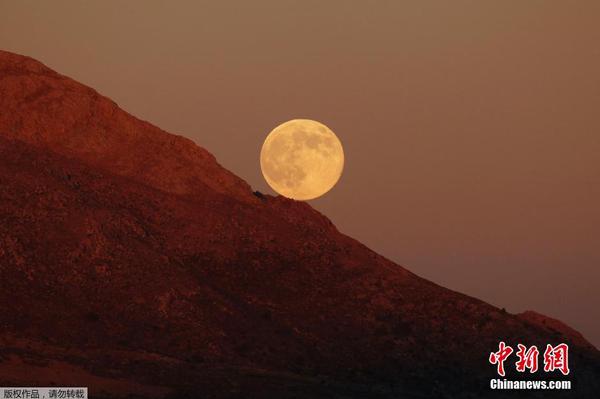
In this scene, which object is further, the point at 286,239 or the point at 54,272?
the point at 286,239

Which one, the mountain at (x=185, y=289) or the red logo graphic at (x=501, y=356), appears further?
the red logo graphic at (x=501, y=356)

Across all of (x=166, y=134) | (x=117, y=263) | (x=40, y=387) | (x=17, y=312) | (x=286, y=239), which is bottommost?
(x=40, y=387)

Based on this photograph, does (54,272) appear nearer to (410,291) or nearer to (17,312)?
(17,312)

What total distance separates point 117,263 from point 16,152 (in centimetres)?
1201

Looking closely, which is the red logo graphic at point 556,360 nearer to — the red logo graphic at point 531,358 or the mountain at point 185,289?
the red logo graphic at point 531,358

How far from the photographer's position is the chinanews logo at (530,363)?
209ft

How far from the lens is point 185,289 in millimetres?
61406

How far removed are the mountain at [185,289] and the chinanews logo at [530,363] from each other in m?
0.69

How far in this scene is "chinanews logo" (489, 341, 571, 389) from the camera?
63.6 meters

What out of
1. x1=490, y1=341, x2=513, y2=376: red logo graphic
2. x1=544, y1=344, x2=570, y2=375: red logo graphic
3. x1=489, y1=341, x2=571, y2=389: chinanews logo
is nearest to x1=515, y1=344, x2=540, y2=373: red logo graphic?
x1=489, y1=341, x2=571, y2=389: chinanews logo

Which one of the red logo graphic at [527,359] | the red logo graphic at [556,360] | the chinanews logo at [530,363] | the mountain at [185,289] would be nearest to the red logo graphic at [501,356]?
the chinanews logo at [530,363]

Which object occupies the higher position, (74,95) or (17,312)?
(74,95)

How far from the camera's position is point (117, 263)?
60906 millimetres

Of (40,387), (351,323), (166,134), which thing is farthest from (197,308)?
(166,134)
